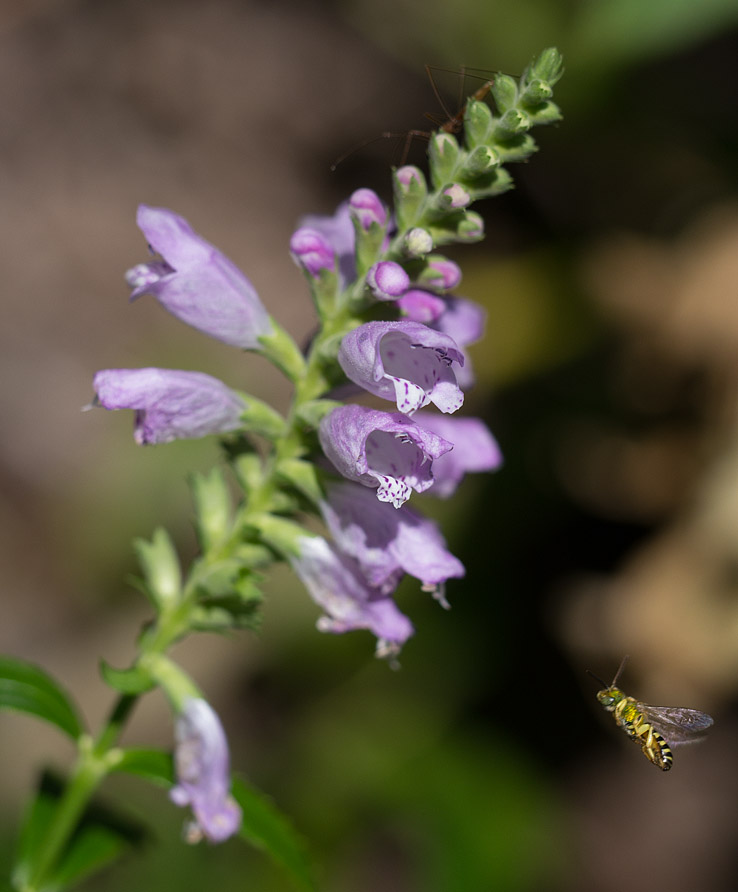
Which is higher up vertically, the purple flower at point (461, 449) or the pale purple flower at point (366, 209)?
the pale purple flower at point (366, 209)

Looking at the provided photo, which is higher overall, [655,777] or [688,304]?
[688,304]

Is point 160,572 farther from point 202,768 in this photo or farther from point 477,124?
point 477,124

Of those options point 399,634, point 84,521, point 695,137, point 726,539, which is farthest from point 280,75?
point 399,634

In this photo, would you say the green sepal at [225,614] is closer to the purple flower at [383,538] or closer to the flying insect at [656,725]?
the purple flower at [383,538]

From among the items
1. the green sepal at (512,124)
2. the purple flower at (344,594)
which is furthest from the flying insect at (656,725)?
the green sepal at (512,124)

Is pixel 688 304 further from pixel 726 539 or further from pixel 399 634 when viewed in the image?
pixel 399 634

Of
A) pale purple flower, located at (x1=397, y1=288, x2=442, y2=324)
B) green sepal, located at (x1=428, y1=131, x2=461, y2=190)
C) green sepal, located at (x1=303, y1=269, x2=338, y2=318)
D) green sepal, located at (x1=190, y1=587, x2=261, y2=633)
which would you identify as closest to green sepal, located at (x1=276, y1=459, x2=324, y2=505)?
green sepal, located at (x1=190, y1=587, x2=261, y2=633)

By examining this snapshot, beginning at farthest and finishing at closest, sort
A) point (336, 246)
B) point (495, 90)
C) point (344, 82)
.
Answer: point (344, 82), point (336, 246), point (495, 90)
